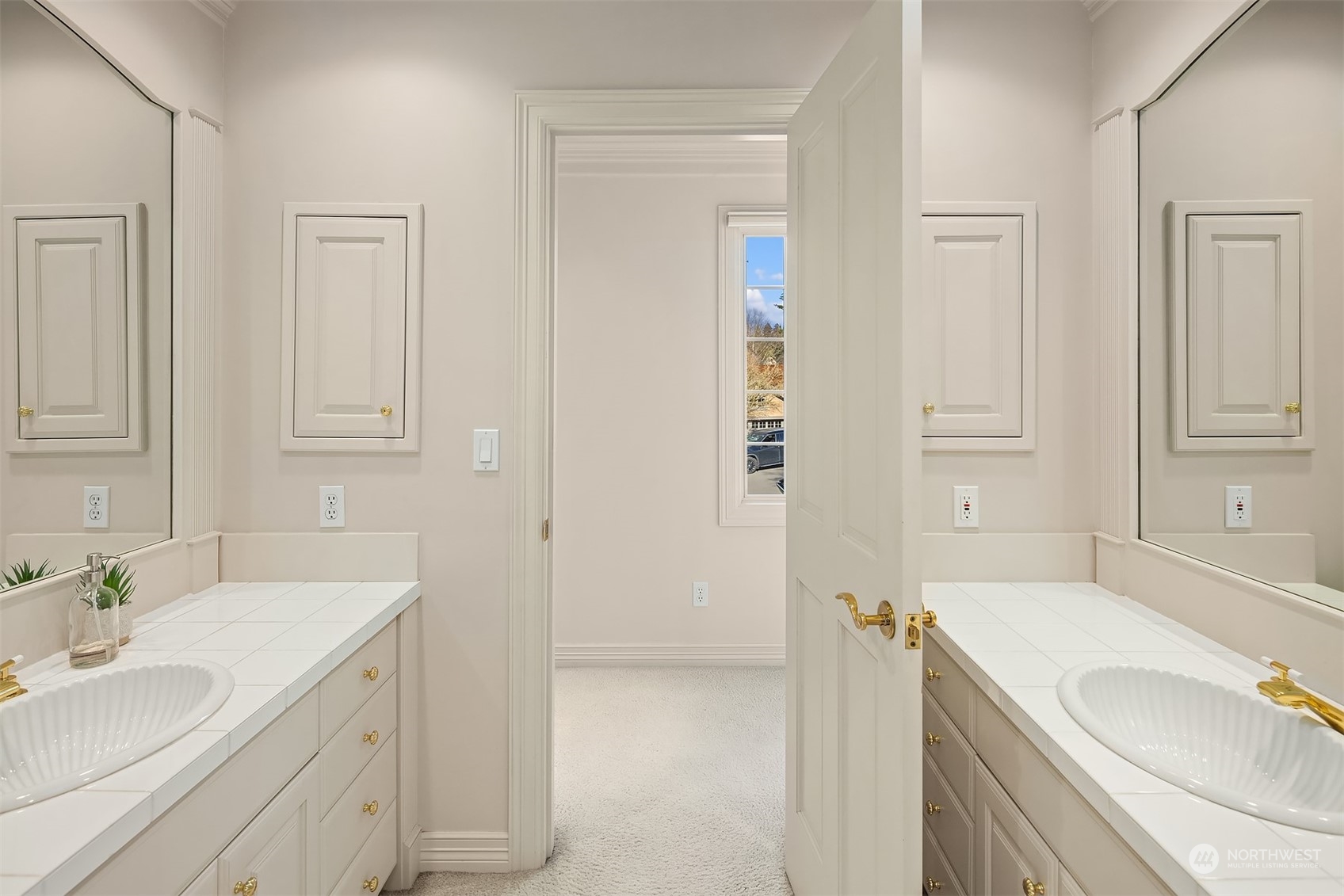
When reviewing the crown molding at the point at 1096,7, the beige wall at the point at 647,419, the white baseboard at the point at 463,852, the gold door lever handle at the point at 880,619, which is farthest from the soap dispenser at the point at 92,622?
the crown molding at the point at 1096,7

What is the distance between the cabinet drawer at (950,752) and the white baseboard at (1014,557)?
43 cm

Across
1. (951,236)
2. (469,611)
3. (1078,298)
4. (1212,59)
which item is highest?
(1212,59)

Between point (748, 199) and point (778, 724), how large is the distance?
248cm

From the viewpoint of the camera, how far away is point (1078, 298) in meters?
1.87

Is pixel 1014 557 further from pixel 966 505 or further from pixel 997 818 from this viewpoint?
pixel 997 818

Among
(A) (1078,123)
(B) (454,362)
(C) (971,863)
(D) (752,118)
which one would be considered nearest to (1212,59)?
(A) (1078,123)

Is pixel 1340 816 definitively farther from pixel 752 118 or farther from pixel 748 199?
pixel 748 199

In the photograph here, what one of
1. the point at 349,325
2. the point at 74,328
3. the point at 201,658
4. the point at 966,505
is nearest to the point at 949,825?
the point at 966,505

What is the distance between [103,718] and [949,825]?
1740 mm

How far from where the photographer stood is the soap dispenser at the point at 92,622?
4.14 feet

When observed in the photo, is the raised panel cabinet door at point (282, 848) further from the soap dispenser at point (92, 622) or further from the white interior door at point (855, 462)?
the white interior door at point (855, 462)

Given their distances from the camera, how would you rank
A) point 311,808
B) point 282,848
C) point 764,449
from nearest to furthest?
point 282,848 → point 311,808 → point 764,449

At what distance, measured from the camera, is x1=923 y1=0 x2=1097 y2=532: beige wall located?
1.86m

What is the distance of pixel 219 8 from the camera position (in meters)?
1.83
